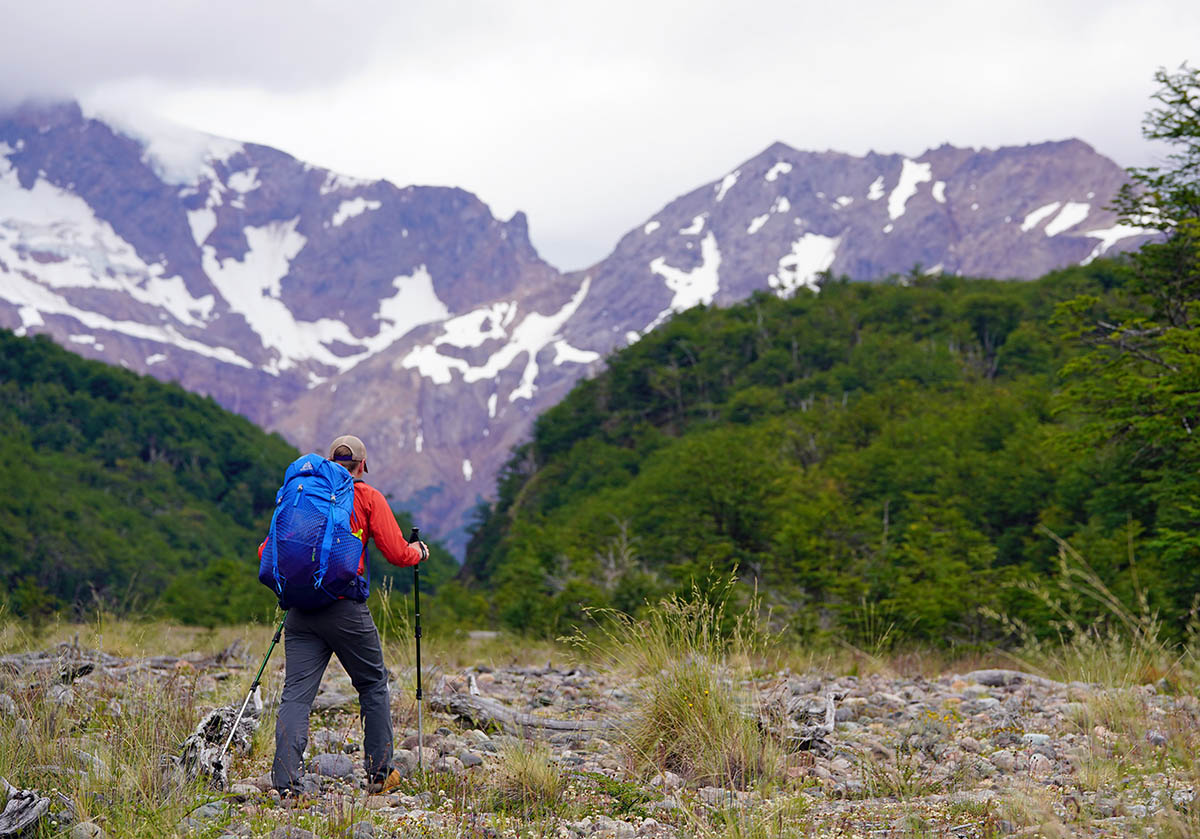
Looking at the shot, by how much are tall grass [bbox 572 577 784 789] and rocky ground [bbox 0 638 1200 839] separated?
0.10 meters

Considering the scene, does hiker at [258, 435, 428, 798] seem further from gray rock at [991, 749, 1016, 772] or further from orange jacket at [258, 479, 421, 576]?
gray rock at [991, 749, 1016, 772]

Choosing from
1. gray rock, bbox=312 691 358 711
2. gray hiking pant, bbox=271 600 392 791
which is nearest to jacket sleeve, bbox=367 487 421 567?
gray hiking pant, bbox=271 600 392 791

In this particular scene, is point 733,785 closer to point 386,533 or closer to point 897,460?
point 386,533

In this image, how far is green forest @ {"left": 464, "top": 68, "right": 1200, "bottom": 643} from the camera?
52.1 ft

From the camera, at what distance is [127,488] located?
9112cm

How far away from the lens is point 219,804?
501cm

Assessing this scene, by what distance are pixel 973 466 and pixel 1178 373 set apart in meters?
25.6

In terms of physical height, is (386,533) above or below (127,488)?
above

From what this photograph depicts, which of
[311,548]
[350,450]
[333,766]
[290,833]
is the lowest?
[333,766]

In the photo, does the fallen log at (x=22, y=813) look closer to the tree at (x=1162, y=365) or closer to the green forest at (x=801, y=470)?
the green forest at (x=801, y=470)

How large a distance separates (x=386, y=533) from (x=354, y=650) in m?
0.70

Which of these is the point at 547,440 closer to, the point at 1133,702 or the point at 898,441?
the point at 898,441

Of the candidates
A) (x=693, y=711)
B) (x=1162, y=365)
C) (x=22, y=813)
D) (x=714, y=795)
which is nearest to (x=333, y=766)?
(x=22, y=813)

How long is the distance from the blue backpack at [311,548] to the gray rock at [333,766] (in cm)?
108
